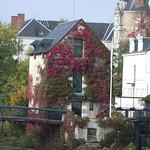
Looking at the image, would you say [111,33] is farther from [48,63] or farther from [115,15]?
[48,63]

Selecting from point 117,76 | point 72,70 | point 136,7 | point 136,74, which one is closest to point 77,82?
point 72,70

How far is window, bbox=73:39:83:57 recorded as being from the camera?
59.5m

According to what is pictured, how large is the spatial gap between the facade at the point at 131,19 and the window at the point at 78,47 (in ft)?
108

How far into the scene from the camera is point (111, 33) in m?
110

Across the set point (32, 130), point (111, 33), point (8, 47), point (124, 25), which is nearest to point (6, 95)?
point (8, 47)

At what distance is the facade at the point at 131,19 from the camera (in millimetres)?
93375

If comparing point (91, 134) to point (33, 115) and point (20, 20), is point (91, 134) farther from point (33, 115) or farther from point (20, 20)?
point (20, 20)

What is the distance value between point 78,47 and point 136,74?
5583 millimetres

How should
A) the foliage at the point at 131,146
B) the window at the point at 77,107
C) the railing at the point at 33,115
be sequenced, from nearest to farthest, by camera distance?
the foliage at the point at 131,146, the railing at the point at 33,115, the window at the point at 77,107

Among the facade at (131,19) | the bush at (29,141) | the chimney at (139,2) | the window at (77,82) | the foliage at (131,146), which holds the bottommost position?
the bush at (29,141)

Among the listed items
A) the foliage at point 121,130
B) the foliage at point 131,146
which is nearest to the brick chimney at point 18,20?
the foliage at point 121,130

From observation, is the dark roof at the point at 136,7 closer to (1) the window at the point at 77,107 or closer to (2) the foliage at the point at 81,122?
(1) the window at the point at 77,107

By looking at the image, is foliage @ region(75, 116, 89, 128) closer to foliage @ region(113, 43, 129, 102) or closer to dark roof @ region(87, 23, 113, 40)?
foliage @ region(113, 43, 129, 102)

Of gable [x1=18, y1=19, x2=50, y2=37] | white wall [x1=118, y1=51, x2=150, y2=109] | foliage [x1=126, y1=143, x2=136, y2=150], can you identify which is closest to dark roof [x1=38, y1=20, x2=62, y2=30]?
gable [x1=18, y1=19, x2=50, y2=37]
